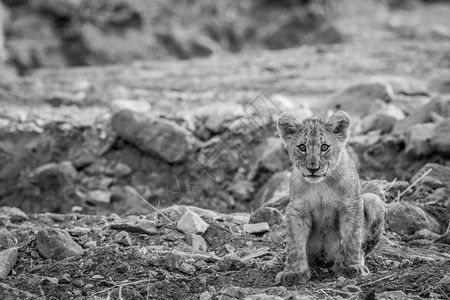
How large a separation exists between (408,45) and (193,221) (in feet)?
37.7

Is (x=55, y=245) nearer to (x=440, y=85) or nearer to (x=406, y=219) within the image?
(x=406, y=219)

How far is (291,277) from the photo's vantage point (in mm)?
6508

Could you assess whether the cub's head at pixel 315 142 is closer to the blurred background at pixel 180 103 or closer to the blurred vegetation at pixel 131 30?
the blurred background at pixel 180 103

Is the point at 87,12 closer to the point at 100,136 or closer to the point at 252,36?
the point at 252,36

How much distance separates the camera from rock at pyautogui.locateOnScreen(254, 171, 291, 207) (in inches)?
394

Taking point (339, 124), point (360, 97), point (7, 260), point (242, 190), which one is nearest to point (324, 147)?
point (339, 124)

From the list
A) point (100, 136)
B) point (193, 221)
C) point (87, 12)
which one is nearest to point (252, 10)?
point (87, 12)

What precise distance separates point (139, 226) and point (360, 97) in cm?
589

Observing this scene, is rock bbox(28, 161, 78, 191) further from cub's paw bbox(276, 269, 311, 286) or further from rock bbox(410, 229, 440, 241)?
cub's paw bbox(276, 269, 311, 286)

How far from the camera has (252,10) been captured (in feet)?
78.7

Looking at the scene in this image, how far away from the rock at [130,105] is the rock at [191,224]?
15.7ft

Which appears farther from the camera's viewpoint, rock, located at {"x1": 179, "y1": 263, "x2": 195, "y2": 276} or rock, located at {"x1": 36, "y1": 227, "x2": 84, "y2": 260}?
rock, located at {"x1": 36, "y1": 227, "x2": 84, "y2": 260}

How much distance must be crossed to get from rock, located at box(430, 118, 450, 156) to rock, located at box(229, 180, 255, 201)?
7.86ft

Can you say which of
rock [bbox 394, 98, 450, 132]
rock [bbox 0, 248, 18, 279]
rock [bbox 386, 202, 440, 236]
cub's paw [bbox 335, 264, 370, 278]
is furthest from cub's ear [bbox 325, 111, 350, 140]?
rock [bbox 394, 98, 450, 132]
